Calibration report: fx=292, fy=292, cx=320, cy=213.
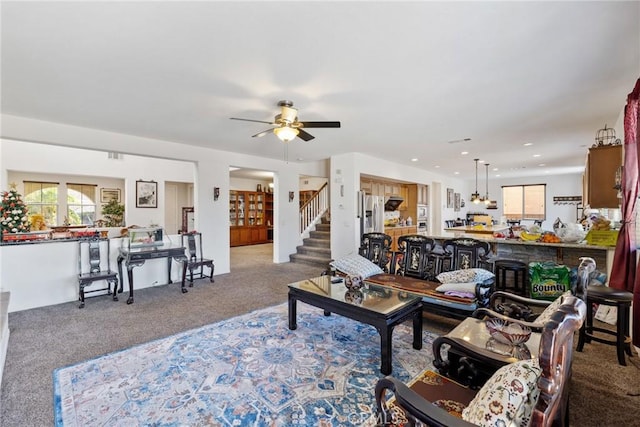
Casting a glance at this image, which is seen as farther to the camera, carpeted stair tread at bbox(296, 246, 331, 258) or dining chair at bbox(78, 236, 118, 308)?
carpeted stair tread at bbox(296, 246, 331, 258)

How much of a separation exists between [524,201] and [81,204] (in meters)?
16.0

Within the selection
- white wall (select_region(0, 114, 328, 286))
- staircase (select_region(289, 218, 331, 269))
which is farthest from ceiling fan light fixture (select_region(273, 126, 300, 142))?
staircase (select_region(289, 218, 331, 269))

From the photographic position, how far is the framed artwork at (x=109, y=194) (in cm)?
902

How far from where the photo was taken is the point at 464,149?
253 inches

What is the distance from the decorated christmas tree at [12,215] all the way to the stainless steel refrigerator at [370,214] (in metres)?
5.87

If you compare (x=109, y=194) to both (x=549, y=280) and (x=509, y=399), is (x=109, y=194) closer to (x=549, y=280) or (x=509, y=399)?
(x=509, y=399)

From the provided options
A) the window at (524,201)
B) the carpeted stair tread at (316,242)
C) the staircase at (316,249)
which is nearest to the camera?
the staircase at (316,249)

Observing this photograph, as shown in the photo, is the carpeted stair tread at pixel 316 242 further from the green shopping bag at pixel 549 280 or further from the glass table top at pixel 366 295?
the green shopping bag at pixel 549 280

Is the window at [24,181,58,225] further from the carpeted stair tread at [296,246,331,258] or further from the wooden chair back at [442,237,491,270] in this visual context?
the wooden chair back at [442,237,491,270]

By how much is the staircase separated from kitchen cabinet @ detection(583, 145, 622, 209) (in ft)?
15.4

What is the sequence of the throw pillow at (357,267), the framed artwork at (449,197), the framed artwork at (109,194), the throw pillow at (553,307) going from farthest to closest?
the framed artwork at (449,197), the framed artwork at (109,194), the throw pillow at (357,267), the throw pillow at (553,307)

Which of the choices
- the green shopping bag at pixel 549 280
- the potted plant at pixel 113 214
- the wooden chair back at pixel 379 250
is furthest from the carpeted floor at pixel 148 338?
the potted plant at pixel 113 214

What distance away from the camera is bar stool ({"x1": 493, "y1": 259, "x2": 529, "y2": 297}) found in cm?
411

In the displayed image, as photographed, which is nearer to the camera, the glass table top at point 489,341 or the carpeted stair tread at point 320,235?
the glass table top at point 489,341
